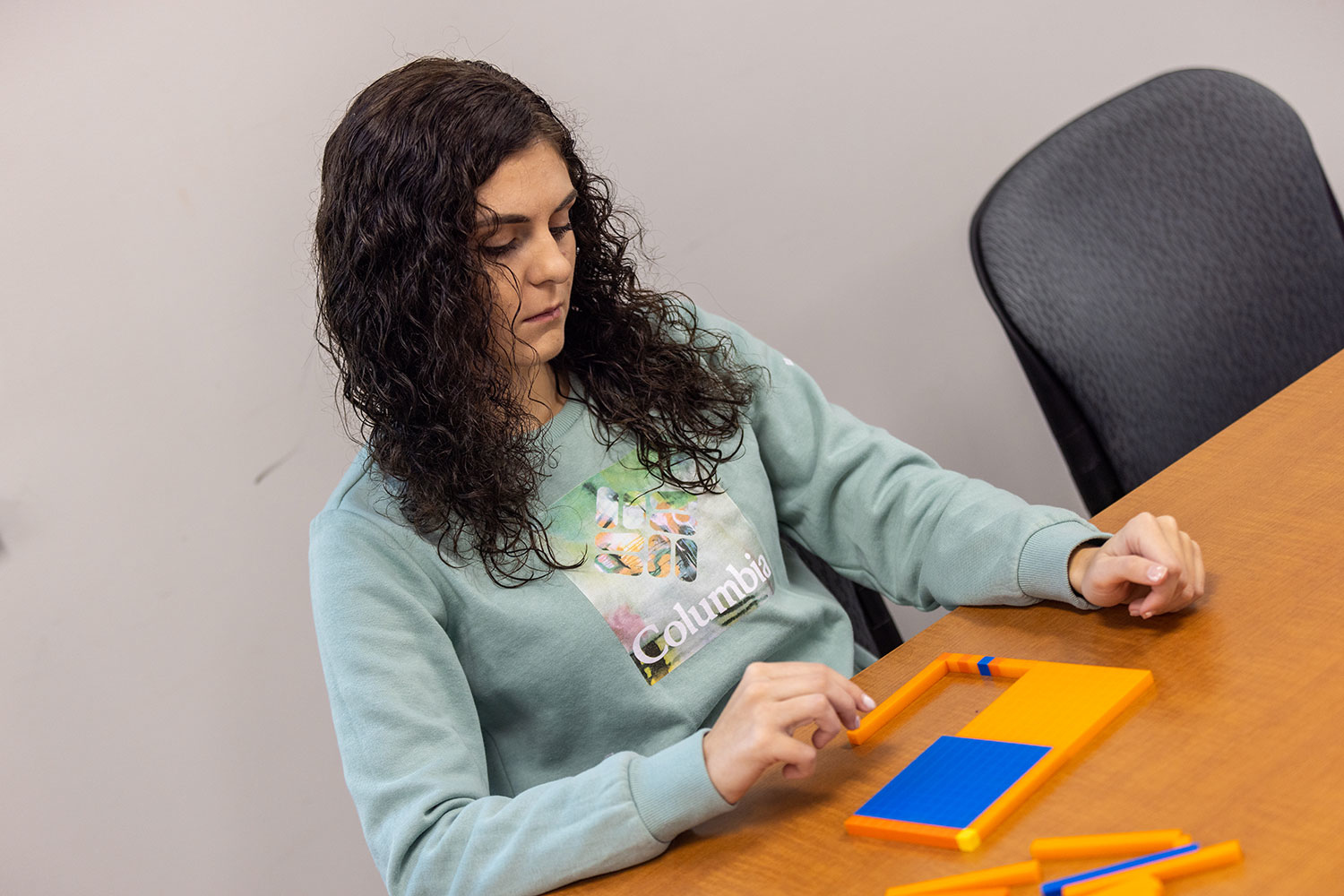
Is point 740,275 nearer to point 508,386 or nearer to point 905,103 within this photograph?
point 905,103

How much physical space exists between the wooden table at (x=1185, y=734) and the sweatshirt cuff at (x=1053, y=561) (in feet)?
0.06

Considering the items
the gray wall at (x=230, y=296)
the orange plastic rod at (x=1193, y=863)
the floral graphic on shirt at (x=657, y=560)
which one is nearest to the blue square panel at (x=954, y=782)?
the orange plastic rod at (x=1193, y=863)

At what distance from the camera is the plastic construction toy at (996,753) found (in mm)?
696

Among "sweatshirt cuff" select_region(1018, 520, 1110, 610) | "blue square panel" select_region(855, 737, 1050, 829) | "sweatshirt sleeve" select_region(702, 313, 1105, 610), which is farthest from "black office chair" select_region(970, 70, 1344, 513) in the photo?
"blue square panel" select_region(855, 737, 1050, 829)

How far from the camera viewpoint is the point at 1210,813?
639mm

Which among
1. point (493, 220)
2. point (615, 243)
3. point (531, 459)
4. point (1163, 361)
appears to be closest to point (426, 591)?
point (531, 459)

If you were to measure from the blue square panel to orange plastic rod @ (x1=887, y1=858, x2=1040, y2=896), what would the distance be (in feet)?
0.14

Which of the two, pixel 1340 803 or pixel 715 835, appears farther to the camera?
pixel 715 835

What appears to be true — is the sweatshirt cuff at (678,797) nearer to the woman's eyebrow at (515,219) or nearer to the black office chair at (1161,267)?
the woman's eyebrow at (515,219)

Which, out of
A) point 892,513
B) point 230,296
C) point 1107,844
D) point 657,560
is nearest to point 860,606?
point 892,513

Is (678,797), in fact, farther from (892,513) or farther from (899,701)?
(892,513)

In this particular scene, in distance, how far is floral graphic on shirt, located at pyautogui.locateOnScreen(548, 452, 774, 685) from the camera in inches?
40.1

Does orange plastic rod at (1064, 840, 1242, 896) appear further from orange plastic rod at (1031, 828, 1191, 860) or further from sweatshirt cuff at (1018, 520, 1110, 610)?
sweatshirt cuff at (1018, 520, 1110, 610)

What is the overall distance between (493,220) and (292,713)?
810 mm
